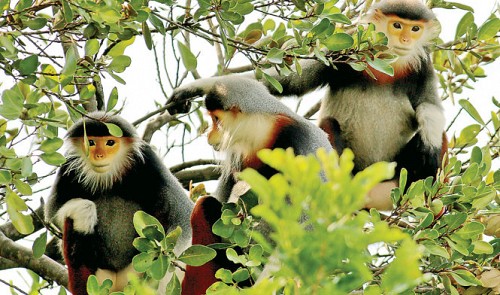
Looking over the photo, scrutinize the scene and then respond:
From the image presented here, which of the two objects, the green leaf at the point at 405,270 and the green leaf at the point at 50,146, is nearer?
the green leaf at the point at 405,270

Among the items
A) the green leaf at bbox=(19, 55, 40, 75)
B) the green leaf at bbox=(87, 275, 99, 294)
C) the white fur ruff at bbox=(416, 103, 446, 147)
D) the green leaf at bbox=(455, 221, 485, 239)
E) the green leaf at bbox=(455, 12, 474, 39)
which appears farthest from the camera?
the white fur ruff at bbox=(416, 103, 446, 147)

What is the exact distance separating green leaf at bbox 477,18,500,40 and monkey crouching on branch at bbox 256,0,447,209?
0.91 meters

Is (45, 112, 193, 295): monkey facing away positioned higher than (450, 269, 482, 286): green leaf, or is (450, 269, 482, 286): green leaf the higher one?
(450, 269, 482, 286): green leaf

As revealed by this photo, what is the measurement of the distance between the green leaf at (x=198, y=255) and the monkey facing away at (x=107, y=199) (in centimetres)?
144

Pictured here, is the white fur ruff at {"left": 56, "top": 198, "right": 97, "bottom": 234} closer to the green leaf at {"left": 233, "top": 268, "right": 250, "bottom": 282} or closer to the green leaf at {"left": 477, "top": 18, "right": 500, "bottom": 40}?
the green leaf at {"left": 233, "top": 268, "right": 250, "bottom": 282}

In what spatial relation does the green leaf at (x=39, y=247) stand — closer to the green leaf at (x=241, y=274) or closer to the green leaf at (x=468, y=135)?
the green leaf at (x=241, y=274)

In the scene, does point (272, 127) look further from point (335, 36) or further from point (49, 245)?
point (49, 245)

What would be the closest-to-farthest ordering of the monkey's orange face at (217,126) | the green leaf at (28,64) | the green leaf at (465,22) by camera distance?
1. the green leaf at (28,64)
2. the monkey's orange face at (217,126)
3. the green leaf at (465,22)

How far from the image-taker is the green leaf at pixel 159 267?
2.81 meters

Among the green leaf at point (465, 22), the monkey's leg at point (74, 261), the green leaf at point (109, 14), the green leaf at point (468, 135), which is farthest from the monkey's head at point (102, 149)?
the green leaf at point (468, 135)

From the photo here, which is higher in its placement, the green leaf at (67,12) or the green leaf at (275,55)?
the green leaf at (67,12)

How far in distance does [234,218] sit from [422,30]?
230cm

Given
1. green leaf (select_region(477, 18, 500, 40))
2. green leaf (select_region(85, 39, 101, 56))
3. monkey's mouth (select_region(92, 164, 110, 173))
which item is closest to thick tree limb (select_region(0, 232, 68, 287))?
monkey's mouth (select_region(92, 164, 110, 173))

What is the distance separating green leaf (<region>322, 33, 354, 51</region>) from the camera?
3.36 meters
